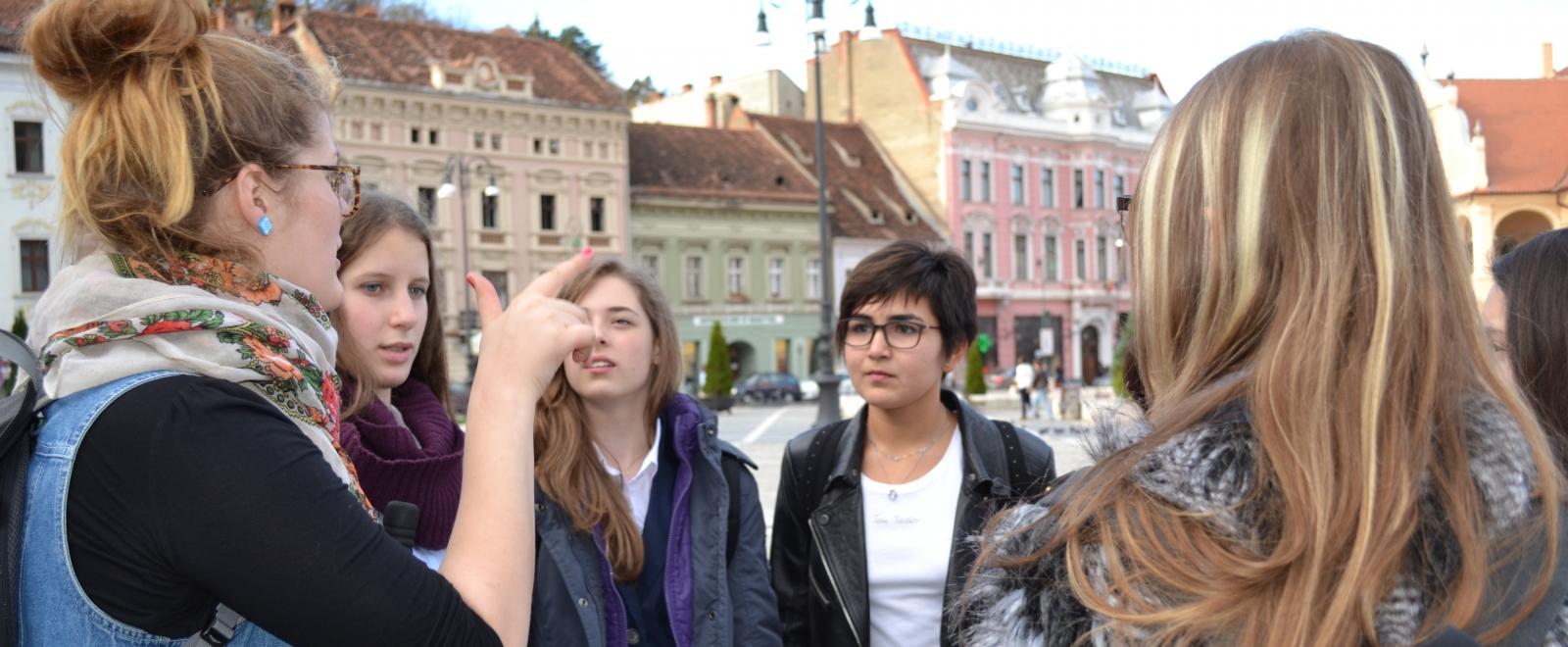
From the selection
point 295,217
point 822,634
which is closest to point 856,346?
point 822,634

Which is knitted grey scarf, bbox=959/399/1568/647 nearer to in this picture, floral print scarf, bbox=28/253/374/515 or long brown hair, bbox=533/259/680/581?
Result: floral print scarf, bbox=28/253/374/515

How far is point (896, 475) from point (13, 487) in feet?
8.21

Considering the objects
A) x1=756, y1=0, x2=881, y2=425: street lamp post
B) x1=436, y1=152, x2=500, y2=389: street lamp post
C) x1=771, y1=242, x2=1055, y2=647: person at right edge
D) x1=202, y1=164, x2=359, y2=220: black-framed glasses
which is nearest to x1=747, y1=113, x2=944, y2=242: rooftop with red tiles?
x1=436, y1=152, x2=500, y2=389: street lamp post

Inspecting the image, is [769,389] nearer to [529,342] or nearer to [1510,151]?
[1510,151]

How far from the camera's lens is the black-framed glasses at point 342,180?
1.78 m

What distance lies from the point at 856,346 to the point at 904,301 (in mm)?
201

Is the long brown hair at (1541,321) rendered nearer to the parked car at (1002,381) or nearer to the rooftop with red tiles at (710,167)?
the parked car at (1002,381)

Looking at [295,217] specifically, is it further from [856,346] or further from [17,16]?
[856,346]

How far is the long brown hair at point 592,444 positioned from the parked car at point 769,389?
113 ft

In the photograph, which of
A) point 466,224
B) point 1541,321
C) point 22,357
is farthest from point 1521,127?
point 466,224

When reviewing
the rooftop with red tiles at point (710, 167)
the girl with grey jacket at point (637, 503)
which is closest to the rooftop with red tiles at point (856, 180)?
the rooftop with red tiles at point (710, 167)

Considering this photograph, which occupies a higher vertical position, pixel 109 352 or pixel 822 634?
pixel 109 352

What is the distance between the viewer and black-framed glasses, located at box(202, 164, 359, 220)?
178 cm

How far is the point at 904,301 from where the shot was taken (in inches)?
150
